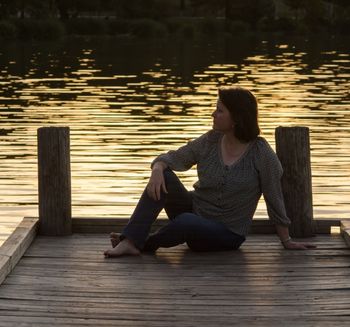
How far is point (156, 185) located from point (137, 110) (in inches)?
720

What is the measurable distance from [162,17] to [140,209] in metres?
82.9

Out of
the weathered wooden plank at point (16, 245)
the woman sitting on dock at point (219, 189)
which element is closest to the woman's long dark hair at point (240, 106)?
the woman sitting on dock at point (219, 189)

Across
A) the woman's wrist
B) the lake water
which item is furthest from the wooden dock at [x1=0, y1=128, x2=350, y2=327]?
the lake water

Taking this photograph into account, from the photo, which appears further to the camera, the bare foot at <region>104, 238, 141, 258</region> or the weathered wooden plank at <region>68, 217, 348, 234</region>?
the weathered wooden plank at <region>68, 217, 348, 234</region>

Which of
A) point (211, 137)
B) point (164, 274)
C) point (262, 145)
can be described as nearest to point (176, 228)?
point (164, 274)

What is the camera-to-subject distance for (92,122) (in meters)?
23.4

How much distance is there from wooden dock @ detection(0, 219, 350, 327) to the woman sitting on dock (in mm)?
137

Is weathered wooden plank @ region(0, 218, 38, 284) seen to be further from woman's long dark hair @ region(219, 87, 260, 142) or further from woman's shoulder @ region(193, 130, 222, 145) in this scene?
woman's long dark hair @ region(219, 87, 260, 142)

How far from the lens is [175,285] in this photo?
7.37 meters

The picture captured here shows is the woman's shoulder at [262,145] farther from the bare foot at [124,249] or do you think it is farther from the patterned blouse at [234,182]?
the bare foot at [124,249]

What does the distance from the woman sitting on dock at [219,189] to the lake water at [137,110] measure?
436 cm

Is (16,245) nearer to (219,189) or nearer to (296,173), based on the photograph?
(219,189)

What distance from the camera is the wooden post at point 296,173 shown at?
8.77 metres

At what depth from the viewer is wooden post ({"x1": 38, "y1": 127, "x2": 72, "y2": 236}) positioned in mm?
8859
